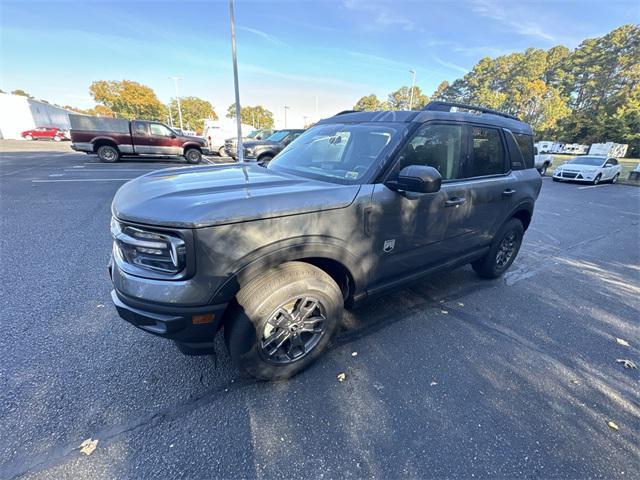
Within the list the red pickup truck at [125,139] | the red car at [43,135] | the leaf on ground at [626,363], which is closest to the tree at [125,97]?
the red car at [43,135]

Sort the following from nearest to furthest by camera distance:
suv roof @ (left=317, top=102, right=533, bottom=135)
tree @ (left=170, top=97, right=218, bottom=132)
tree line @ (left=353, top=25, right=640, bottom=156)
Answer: suv roof @ (left=317, top=102, right=533, bottom=135) → tree line @ (left=353, top=25, right=640, bottom=156) → tree @ (left=170, top=97, right=218, bottom=132)

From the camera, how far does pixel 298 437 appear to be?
5.69ft

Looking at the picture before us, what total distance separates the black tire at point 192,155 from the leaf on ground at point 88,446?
15.2 m

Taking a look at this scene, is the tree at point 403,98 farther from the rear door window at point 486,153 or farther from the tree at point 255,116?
the rear door window at point 486,153

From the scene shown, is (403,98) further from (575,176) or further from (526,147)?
(526,147)

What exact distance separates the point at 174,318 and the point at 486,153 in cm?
327

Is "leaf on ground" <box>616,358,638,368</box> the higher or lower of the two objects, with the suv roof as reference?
lower

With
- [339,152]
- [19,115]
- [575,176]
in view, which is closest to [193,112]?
[19,115]

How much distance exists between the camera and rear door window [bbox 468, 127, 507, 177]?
298 cm

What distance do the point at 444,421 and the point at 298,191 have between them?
1747 millimetres

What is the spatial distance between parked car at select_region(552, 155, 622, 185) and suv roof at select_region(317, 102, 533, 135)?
15.6 meters

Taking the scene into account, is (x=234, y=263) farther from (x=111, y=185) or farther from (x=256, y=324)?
(x=111, y=185)

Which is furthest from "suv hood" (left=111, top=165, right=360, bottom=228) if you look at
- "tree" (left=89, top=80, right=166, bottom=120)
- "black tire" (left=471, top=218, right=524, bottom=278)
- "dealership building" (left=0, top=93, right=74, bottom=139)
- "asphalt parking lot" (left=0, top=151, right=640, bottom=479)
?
"tree" (left=89, top=80, right=166, bottom=120)

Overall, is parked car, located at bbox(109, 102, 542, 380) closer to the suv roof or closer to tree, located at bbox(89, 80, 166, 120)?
the suv roof
